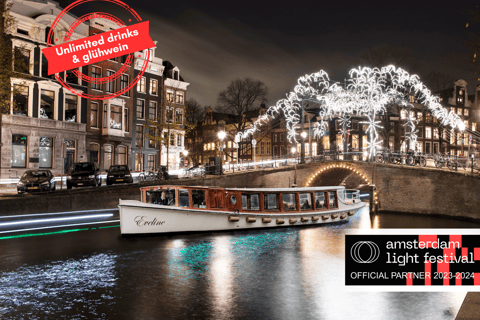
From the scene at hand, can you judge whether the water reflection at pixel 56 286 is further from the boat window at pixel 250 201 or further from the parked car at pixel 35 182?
the parked car at pixel 35 182

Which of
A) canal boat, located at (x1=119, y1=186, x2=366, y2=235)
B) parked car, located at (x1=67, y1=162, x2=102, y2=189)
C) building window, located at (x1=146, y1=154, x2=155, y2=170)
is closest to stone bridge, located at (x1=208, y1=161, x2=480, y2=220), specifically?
canal boat, located at (x1=119, y1=186, x2=366, y2=235)

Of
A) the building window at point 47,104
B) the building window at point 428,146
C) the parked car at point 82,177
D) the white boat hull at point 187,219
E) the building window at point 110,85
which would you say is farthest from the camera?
A: the building window at point 428,146

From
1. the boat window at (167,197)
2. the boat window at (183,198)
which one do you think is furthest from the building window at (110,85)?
the boat window at (183,198)

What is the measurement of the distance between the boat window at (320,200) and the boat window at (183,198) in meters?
9.59

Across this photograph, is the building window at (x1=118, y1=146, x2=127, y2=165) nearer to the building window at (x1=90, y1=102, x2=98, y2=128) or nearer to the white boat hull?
the building window at (x1=90, y1=102, x2=98, y2=128)

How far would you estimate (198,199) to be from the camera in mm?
20672

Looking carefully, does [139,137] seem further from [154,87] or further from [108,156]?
[154,87]

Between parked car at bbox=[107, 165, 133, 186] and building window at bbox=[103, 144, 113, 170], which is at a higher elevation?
building window at bbox=[103, 144, 113, 170]

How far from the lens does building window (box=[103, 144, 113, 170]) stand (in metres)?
39.6

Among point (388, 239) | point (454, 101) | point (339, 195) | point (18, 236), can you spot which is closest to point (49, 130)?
point (18, 236)

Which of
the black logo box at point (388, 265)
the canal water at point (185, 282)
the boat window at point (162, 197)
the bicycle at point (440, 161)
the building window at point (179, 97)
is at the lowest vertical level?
the canal water at point (185, 282)

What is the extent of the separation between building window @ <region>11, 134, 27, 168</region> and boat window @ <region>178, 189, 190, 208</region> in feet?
63.4

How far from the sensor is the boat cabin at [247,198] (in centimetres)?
2034

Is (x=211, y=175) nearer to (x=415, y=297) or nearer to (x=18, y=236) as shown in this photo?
(x=18, y=236)
